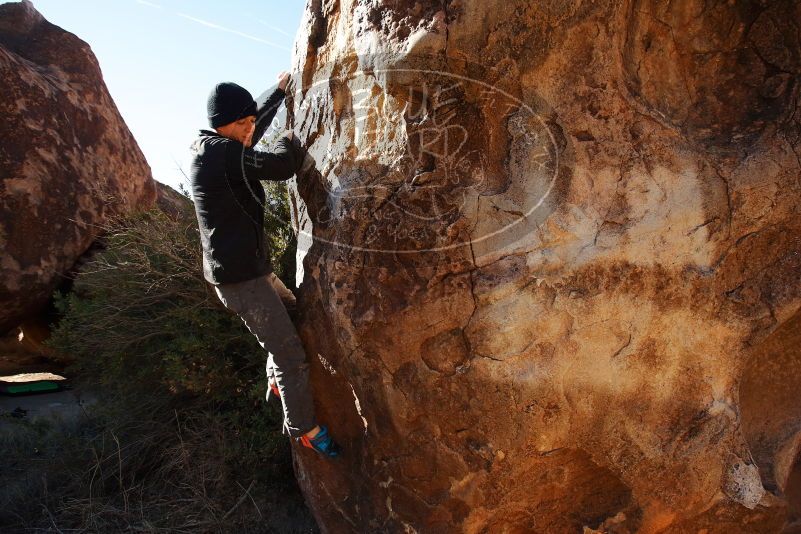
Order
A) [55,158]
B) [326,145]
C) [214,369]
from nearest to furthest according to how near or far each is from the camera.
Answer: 1. [326,145]
2. [214,369]
3. [55,158]

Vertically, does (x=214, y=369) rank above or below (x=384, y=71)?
below

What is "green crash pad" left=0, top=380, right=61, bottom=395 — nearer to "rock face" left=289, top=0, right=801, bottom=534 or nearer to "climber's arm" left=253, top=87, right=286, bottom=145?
"climber's arm" left=253, top=87, right=286, bottom=145

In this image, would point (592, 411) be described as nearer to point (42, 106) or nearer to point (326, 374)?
point (326, 374)

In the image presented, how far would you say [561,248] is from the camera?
7.26 ft

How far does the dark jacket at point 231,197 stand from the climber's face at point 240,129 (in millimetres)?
42

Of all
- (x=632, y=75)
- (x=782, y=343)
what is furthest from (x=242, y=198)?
(x=782, y=343)

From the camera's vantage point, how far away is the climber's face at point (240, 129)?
8.21ft

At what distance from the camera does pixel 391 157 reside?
7.55 feet

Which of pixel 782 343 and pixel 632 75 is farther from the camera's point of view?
pixel 782 343

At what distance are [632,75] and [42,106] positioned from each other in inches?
190

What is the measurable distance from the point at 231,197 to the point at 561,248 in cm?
121

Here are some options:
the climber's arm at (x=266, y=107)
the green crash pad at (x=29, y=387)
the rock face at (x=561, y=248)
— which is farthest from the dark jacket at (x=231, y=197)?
the green crash pad at (x=29, y=387)

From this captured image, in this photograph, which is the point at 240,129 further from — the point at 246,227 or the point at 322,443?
the point at 322,443

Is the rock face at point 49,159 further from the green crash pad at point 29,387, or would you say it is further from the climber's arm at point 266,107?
the climber's arm at point 266,107
